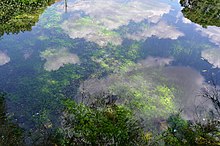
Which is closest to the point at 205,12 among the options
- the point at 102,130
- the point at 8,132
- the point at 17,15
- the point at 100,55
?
the point at 100,55

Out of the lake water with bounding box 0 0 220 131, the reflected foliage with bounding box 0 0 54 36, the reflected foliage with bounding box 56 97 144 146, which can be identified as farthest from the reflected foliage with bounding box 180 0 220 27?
the reflected foliage with bounding box 56 97 144 146

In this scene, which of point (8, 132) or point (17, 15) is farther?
point (17, 15)

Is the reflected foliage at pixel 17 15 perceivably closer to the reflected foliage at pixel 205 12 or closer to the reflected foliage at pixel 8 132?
the reflected foliage at pixel 8 132

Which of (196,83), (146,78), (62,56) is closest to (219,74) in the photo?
(196,83)

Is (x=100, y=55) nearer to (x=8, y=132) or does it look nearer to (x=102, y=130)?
(x=8, y=132)

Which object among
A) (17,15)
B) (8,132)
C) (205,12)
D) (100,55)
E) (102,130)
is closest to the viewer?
(102,130)

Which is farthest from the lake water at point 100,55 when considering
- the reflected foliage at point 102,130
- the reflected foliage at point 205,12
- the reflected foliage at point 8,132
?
the reflected foliage at point 102,130
